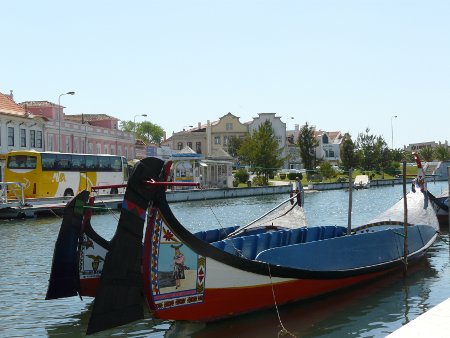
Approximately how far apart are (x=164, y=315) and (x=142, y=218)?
6.15 ft

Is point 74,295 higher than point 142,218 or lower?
lower

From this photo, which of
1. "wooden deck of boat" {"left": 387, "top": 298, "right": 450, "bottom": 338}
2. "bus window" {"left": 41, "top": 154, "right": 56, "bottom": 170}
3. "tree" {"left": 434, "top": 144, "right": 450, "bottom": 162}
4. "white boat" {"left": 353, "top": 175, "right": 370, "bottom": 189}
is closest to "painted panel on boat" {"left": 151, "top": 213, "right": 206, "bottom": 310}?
"wooden deck of boat" {"left": 387, "top": 298, "right": 450, "bottom": 338}

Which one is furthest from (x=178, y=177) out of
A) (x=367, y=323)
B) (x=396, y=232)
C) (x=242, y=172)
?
(x=367, y=323)

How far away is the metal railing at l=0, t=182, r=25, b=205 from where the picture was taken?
43.3 m

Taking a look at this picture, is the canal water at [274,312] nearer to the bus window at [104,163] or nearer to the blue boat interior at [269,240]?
the blue boat interior at [269,240]

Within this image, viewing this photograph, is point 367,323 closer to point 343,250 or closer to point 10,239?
point 343,250

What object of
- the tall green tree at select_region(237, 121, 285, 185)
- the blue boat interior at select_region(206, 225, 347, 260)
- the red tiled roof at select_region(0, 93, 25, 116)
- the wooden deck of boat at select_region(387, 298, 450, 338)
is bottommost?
the wooden deck of boat at select_region(387, 298, 450, 338)

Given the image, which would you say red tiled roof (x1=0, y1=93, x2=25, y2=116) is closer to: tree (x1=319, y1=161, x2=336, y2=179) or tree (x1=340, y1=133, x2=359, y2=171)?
tree (x1=319, y1=161, x2=336, y2=179)

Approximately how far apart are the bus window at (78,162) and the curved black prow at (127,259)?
38.1 meters

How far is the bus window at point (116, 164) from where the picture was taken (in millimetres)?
53994

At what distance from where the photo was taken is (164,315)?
12.8m

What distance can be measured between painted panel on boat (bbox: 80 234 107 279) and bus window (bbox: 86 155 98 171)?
35.8 meters

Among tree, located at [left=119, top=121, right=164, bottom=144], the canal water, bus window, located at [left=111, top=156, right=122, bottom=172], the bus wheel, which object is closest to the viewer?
the canal water

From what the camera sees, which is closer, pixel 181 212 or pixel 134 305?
pixel 134 305
